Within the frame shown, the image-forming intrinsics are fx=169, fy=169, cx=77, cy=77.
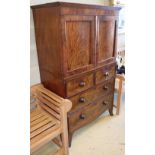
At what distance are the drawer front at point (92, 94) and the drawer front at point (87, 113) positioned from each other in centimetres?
6

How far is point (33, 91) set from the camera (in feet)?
5.68

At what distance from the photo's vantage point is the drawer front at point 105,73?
1.89 meters

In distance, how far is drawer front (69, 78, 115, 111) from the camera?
1.71m

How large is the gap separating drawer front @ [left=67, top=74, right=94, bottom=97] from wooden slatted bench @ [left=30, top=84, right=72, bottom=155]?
14 centimetres

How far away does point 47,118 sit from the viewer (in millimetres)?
1579

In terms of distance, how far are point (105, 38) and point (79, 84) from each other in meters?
0.60

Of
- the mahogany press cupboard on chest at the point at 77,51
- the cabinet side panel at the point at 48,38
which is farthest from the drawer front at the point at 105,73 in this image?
the cabinet side panel at the point at 48,38

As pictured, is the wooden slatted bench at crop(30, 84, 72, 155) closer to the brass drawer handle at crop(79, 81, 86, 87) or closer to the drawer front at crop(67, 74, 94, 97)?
the drawer front at crop(67, 74, 94, 97)

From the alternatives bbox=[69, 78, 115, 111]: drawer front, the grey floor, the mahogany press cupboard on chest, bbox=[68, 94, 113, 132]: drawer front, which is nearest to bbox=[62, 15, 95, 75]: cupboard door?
the mahogany press cupboard on chest

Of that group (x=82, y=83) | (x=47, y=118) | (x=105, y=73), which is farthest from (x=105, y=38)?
(x=47, y=118)
